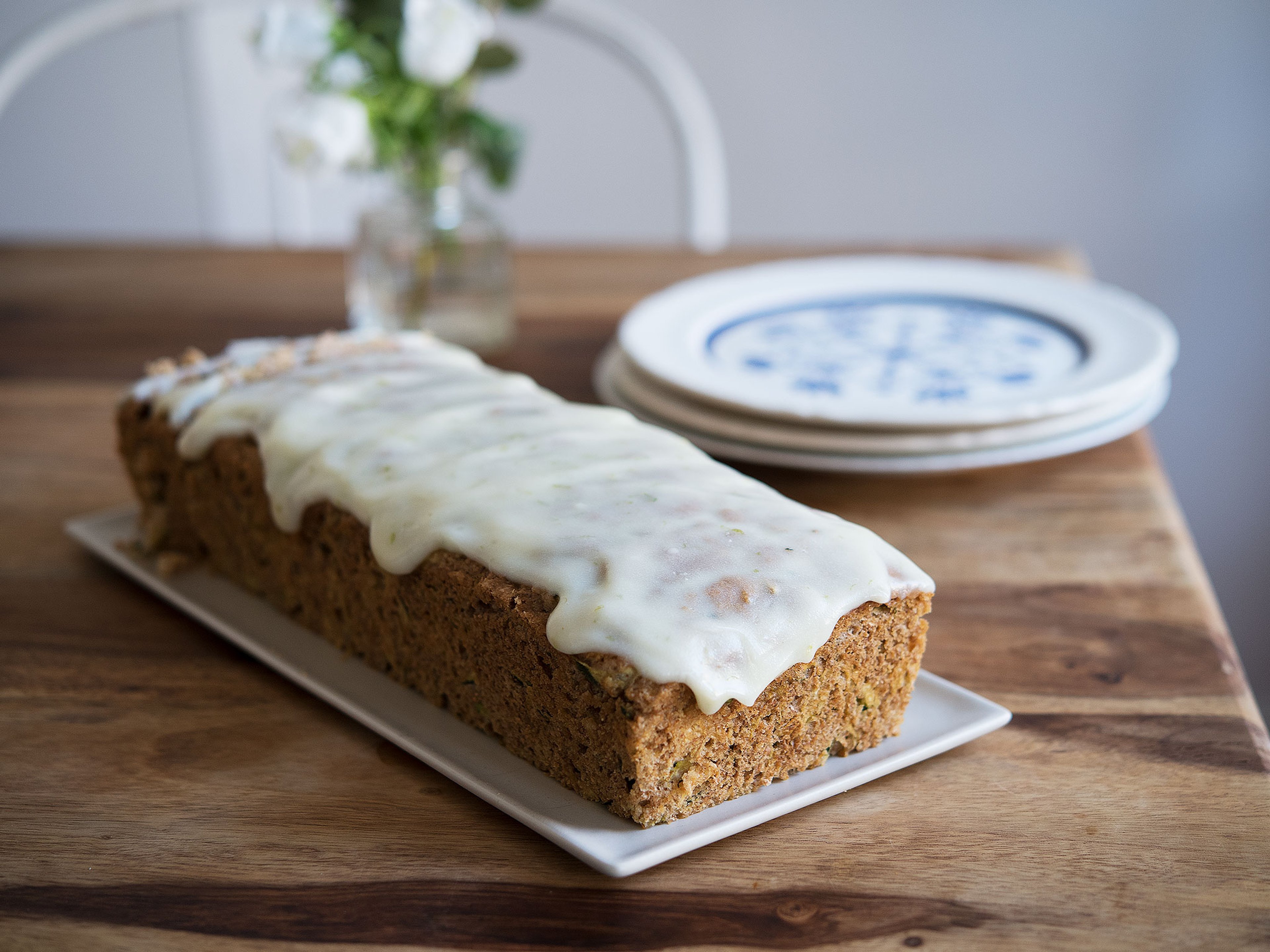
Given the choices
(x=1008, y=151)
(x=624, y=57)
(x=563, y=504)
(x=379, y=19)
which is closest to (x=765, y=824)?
(x=563, y=504)

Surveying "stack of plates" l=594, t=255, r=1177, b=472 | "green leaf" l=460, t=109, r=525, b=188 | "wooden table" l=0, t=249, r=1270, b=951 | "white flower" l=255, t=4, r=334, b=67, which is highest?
"white flower" l=255, t=4, r=334, b=67

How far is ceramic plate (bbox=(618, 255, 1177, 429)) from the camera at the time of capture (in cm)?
120

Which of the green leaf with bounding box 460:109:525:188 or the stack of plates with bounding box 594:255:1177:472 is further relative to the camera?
the green leaf with bounding box 460:109:525:188

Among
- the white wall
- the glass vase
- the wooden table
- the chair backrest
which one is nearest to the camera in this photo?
the wooden table

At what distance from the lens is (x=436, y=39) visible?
54.9 inches

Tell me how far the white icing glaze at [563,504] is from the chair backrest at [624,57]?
3.97ft

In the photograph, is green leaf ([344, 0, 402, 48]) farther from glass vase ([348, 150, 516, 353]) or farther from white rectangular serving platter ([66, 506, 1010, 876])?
white rectangular serving platter ([66, 506, 1010, 876])

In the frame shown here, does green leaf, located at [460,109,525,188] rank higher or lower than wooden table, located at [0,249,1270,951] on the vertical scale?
higher

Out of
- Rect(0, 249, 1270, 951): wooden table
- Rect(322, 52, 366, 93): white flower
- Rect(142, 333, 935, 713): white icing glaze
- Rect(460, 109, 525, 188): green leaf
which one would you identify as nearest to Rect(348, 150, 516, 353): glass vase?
Rect(460, 109, 525, 188): green leaf

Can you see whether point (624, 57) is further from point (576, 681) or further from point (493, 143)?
point (576, 681)

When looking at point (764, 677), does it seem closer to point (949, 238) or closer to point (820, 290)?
point (820, 290)

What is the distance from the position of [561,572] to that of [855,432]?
48 centimetres

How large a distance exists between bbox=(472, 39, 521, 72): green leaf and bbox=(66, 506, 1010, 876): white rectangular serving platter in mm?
791

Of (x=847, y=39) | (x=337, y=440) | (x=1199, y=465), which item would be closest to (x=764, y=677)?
(x=337, y=440)
